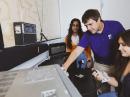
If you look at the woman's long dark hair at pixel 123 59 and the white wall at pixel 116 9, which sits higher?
the white wall at pixel 116 9

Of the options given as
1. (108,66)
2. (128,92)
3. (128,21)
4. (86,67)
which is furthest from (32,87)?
(128,21)

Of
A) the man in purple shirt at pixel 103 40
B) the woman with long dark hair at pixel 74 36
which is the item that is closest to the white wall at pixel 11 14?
the woman with long dark hair at pixel 74 36

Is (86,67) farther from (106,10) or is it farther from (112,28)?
(106,10)

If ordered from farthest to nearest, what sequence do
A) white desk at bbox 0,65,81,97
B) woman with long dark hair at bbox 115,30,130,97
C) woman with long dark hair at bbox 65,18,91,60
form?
woman with long dark hair at bbox 65,18,91,60
woman with long dark hair at bbox 115,30,130,97
white desk at bbox 0,65,81,97

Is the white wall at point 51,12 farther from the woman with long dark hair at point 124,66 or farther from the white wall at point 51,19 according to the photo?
the woman with long dark hair at point 124,66

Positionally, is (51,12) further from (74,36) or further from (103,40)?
(103,40)

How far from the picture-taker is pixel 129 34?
132 cm

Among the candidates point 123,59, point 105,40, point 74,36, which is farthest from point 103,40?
point 74,36

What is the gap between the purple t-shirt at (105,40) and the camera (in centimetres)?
175

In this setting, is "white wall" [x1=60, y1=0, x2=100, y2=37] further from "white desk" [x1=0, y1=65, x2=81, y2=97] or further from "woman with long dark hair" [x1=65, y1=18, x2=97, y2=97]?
"white desk" [x1=0, y1=65, x2=81, y2=97]

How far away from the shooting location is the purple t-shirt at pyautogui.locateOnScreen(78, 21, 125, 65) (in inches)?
68.8

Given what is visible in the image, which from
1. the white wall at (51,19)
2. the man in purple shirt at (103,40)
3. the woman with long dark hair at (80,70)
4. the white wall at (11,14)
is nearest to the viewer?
the man in purple shirt at (103,40)

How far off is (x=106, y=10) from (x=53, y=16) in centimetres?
116

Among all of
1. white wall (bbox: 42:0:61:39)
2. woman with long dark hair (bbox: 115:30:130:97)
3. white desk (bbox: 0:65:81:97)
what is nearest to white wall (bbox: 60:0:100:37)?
white wall (bbox: 42:0:61:39)
